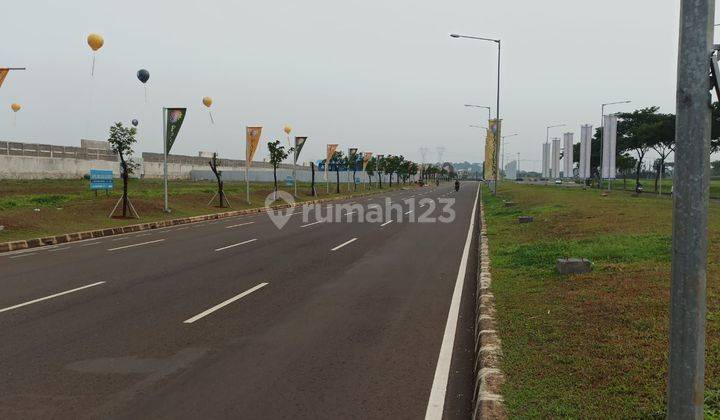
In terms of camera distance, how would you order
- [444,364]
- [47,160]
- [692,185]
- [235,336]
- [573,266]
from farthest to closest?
1. [47,160]
2. [573,266]
3. [235,336]
4. [444,364]
5. [692,185]

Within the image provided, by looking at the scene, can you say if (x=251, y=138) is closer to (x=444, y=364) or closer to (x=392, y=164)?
(x=444, y=364)

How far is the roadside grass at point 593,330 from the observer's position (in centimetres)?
444

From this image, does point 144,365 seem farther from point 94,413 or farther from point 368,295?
point 368,295

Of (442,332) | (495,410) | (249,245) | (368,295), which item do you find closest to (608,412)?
(495,410)

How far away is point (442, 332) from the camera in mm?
7285

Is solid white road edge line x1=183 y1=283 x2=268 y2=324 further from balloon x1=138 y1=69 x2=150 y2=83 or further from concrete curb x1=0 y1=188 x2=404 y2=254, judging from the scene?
balloon x1=138 y1=69 x2=150 y2=83

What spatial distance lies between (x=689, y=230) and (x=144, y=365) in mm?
5419

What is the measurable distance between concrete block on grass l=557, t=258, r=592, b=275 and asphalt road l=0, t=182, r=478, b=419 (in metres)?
1.68

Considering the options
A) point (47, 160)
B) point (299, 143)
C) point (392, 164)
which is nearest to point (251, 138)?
point (299, 143)

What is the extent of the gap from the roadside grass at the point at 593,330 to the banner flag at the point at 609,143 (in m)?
37.2

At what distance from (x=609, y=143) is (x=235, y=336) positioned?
152 feet

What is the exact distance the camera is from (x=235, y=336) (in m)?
7.12

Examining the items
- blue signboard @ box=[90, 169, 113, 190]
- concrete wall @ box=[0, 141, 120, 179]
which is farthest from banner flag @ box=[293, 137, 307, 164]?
concrete wall @ box=[0, 141, 120, 179]

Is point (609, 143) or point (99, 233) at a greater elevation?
point (609, 143)
